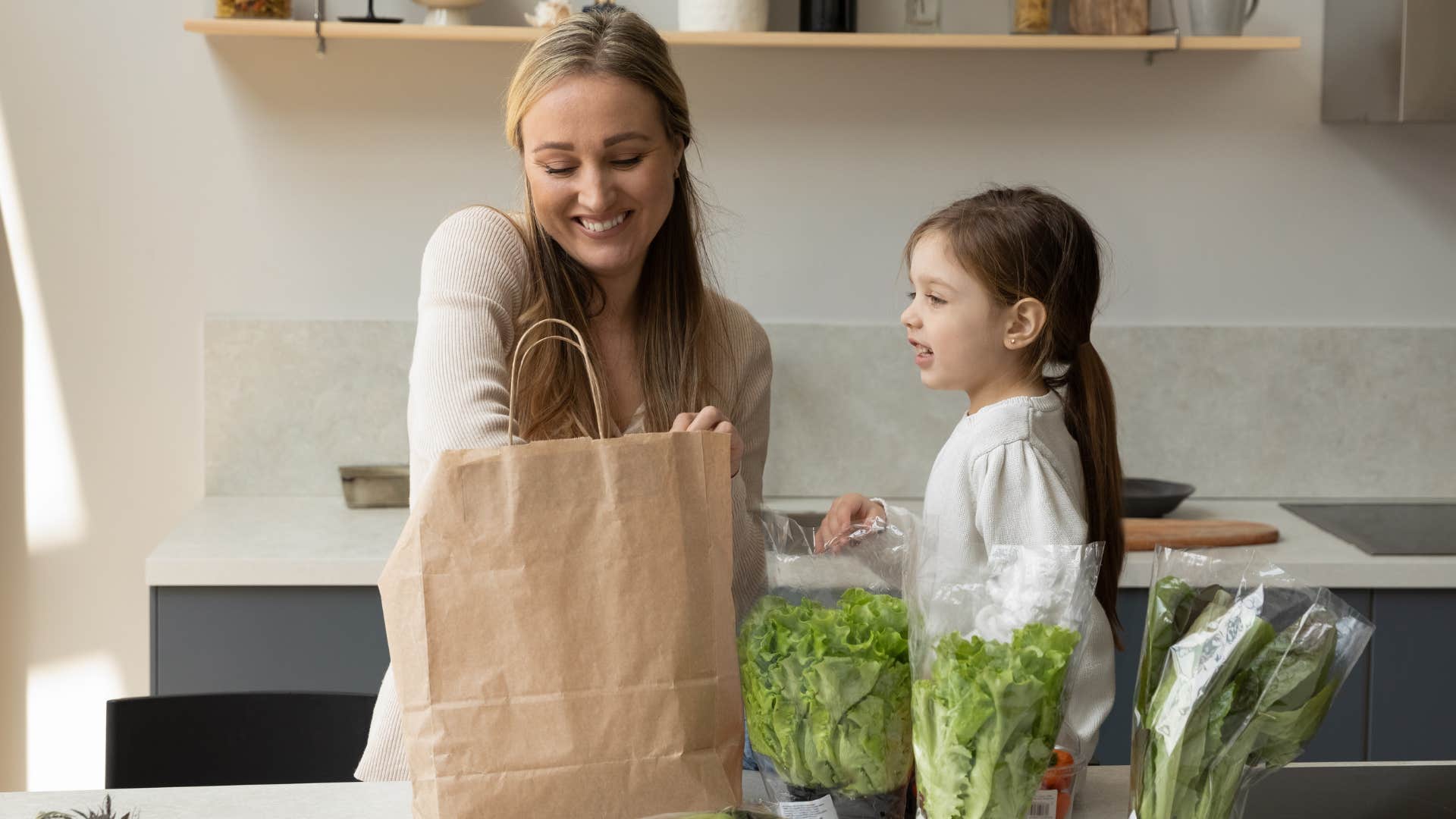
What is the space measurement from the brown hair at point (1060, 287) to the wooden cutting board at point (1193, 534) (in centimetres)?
75

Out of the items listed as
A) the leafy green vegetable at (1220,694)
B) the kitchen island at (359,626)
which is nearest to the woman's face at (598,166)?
the leafy green vegetable at (1220,694)

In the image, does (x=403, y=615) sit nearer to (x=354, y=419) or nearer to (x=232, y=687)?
(x=232, y=687)

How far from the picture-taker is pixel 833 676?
0.86m

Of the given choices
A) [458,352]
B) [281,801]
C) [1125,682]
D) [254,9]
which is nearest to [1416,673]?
[1125,682]

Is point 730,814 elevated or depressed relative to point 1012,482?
depressed

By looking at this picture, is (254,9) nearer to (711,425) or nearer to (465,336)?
(465,336)

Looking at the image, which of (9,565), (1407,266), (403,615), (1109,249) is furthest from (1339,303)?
(9,565)

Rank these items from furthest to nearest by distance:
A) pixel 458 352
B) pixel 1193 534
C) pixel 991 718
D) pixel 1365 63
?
pixel 1365 63 < pixel 1193 534 < pixel 458 352 < pixel 991 718

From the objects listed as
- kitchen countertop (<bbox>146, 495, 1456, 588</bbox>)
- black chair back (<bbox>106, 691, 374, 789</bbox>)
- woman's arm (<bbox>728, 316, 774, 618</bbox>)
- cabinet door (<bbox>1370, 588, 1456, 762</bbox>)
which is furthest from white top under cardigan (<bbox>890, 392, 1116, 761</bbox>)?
cabinet door (<bbox>1370, 588, 1456, 762</bbox>)

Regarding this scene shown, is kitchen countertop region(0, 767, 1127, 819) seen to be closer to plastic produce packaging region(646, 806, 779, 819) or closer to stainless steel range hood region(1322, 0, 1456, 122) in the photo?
plastic produce packaging region(646, 806, 779, 819)

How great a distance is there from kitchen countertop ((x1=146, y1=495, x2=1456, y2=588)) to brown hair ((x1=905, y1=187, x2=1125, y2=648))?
0.68m

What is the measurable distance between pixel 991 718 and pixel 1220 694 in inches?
5.4

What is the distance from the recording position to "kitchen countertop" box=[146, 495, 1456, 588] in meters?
2.03

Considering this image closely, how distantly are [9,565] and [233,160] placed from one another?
2.82ft
